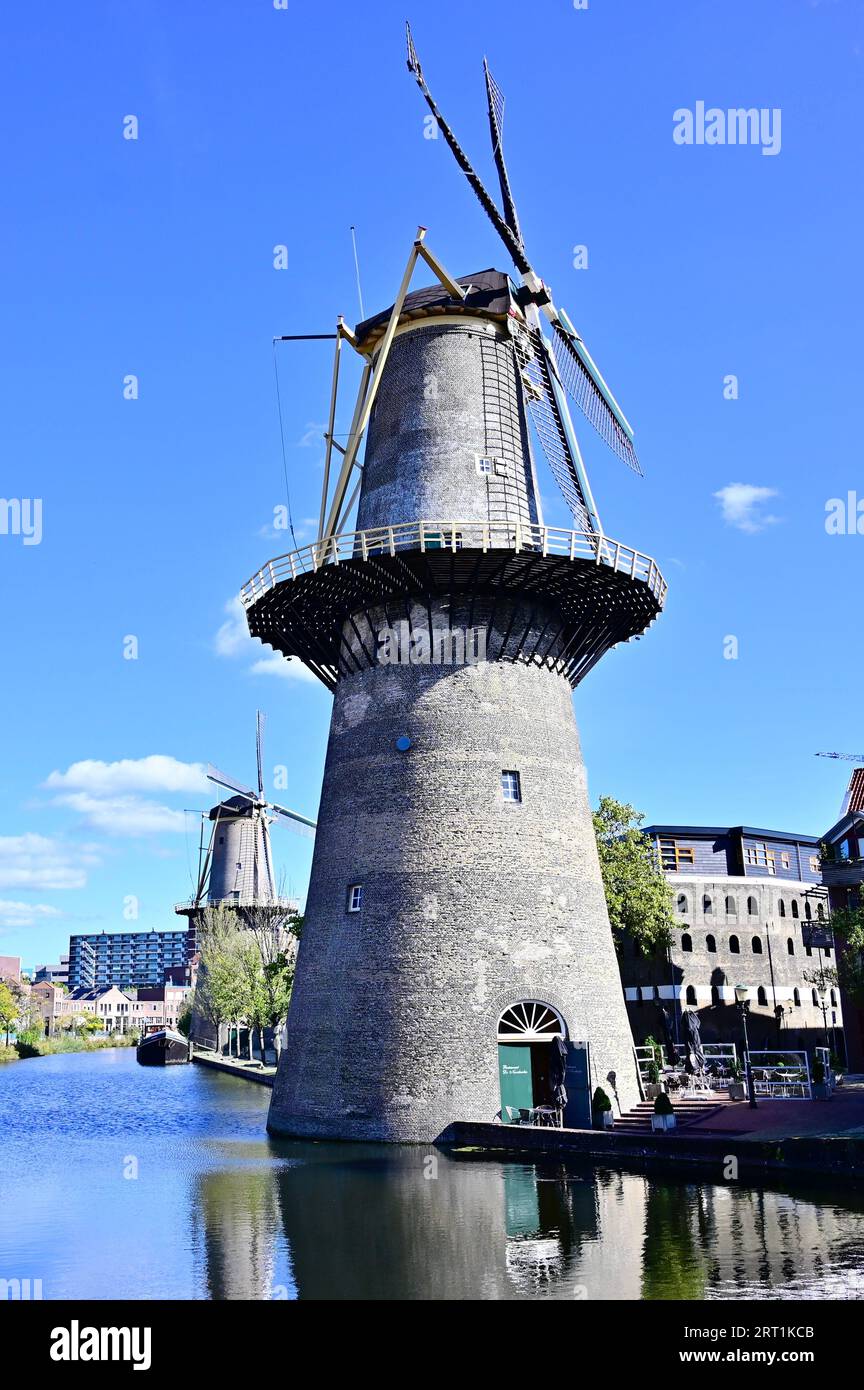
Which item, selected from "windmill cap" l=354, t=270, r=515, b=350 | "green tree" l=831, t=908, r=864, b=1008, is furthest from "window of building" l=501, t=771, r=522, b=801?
"windmill cap" l=354, t=270, r=515, b=350

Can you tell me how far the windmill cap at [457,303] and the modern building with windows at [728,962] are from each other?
26.0 metres

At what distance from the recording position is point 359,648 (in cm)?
2822

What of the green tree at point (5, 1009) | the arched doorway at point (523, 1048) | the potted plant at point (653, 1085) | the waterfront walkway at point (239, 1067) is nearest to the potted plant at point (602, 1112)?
the arched doorway at point (523, 1048)

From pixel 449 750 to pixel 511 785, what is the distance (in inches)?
69.1

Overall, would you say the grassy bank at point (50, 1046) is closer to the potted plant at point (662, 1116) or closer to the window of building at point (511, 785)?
the window of building at point (511, 785)

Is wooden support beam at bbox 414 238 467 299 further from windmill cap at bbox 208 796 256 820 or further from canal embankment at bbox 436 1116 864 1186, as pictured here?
windmill cap at bbox 208 796 256 820

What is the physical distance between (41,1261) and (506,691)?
16.3m

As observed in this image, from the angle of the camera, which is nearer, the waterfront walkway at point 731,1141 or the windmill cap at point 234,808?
the waterfront walkway at point 731,1141

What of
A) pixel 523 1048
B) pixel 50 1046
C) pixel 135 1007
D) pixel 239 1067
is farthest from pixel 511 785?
pixel 135 1007

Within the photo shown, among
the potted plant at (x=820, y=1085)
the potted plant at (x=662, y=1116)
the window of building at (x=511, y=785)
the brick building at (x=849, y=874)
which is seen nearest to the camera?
the potted plant at (x=662, y=1116)

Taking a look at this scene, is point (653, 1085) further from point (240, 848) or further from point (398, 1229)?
point (240, 848)

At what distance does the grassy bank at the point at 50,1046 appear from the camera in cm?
8331

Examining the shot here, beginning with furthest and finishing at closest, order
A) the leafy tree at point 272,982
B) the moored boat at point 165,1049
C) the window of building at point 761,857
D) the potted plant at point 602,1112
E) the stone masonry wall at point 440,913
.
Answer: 1. the moored boat at point 165,1049
2. the window of building at point 761,857
3. the leafy tree at point 272,982
4. the stone masonry wall at point 440,913
5. the potted plant at point 602,1112

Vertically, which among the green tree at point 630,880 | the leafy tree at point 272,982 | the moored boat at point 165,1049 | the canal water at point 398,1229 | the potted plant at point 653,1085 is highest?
the green tree at point 630,880
